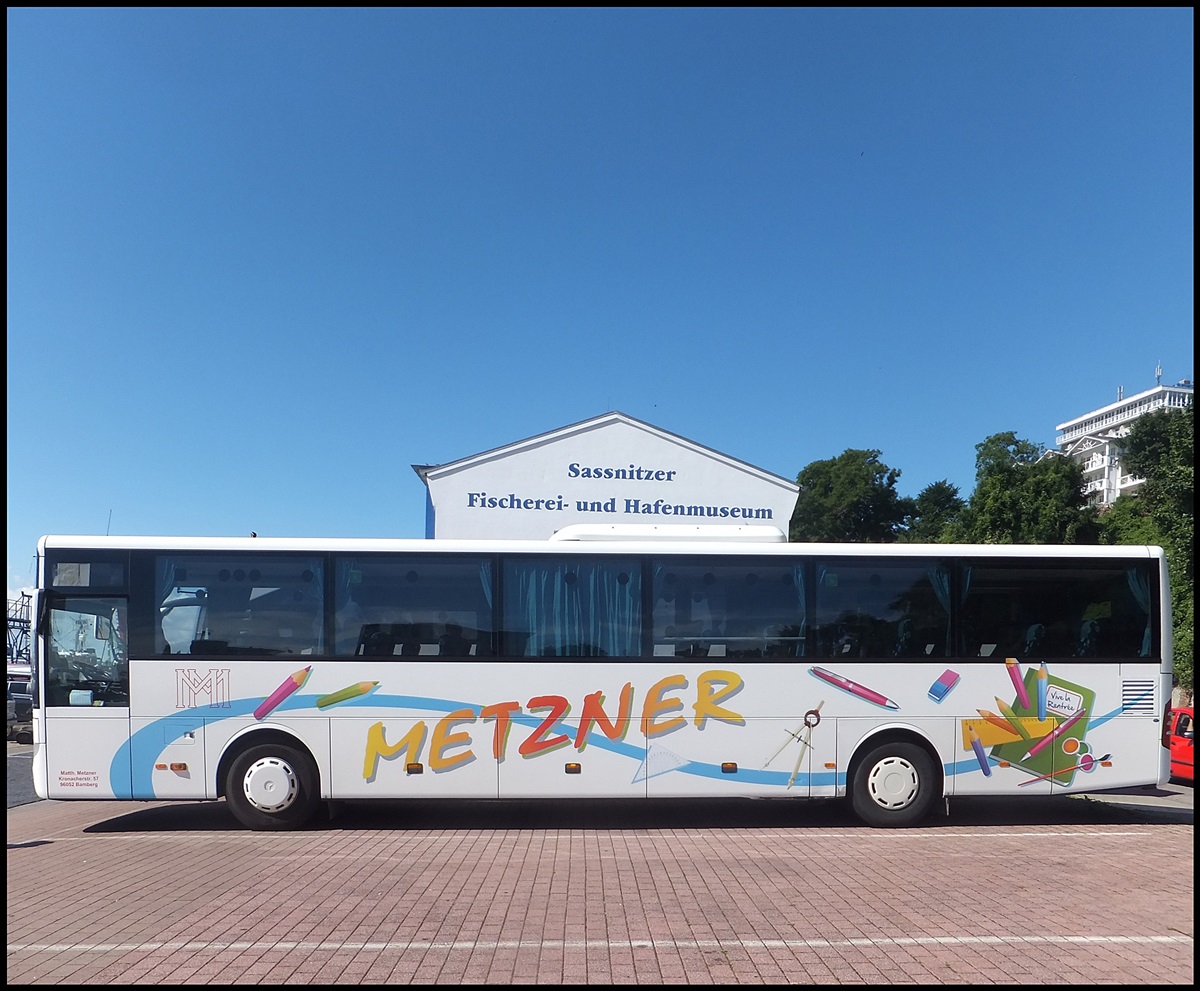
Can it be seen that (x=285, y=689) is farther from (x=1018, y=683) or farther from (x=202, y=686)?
(x=1018, y=683)

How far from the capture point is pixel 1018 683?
30.8 feet

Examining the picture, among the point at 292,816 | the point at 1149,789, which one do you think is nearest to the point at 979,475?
the point at 1149,789

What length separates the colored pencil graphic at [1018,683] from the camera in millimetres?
9367

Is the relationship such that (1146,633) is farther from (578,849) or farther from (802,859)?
(578,849)

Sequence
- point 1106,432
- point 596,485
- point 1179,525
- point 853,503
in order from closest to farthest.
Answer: point 1179,525 < point 596,485 < point 853,503 < point 1106,432

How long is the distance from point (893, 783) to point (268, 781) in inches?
265

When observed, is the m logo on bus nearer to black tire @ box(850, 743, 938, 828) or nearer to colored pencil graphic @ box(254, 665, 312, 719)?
colored pencil graphic @ box(254, 665, 312, 719)

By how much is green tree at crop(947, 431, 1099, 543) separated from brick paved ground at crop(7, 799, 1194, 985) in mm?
47523

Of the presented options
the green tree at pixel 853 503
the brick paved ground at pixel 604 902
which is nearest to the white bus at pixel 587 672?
the brick paved ground at pixel 604 902

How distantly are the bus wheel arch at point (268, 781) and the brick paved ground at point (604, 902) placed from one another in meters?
0.23

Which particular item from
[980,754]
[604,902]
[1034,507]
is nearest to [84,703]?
[604,902]

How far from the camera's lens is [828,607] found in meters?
9.41

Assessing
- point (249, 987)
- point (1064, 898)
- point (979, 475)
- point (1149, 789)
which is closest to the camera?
point (249, 987)

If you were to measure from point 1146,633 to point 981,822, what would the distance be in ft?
9.15
